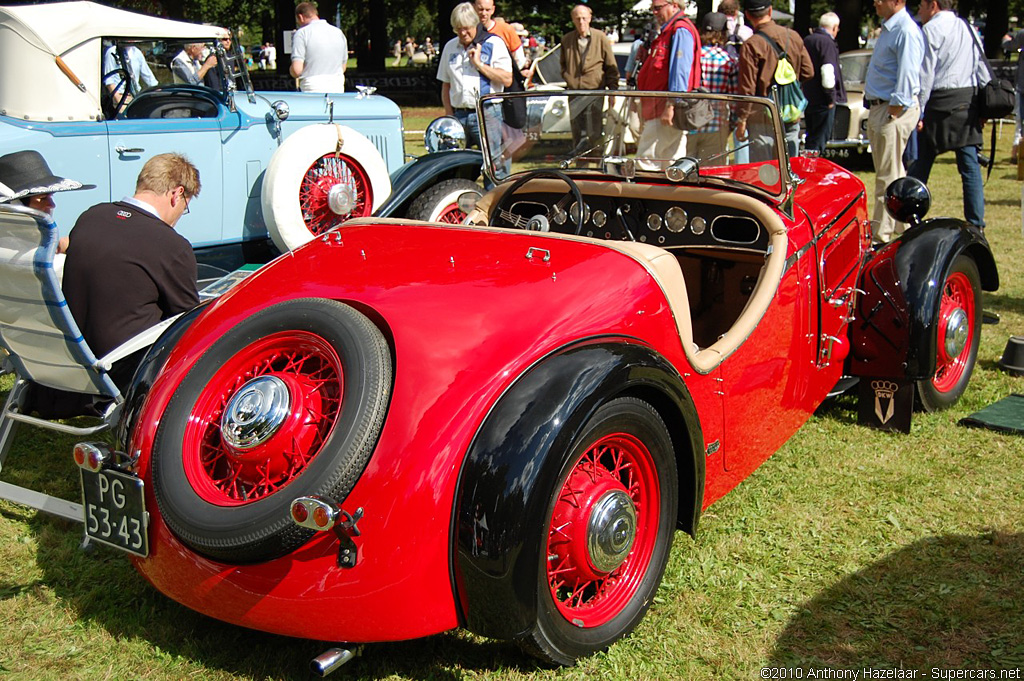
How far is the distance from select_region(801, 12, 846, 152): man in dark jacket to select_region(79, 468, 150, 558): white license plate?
351 inches

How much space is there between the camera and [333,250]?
11.3 ft

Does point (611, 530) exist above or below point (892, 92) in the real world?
below

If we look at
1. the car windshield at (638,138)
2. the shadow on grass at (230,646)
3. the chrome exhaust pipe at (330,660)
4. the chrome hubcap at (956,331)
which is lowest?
the shadow on grass at (230,646)

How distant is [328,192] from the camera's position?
7.04 metres

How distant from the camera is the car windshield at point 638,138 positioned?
3840 mm

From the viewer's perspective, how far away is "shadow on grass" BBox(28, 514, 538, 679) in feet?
9.36

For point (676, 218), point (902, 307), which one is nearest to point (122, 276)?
point (676, 218)

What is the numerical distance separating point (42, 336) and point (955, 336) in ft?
13.4

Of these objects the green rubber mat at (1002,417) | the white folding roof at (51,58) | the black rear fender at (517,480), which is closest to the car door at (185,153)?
the white folding roof at (51,58)

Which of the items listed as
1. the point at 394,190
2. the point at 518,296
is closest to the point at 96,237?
the point at 518,296

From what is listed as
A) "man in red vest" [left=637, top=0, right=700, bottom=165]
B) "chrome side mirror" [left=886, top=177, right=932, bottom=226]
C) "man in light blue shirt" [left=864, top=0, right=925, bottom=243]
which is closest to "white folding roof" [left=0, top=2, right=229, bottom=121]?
"man in red vest" [left=637, top=0, right=700, bottom=165]

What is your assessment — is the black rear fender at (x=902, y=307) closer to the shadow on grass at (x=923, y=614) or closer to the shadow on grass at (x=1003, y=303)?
the shadow on grass at (x=923, y=614)

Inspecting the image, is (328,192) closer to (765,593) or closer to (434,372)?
(434,372)

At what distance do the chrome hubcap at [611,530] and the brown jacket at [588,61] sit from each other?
840 centimetres
